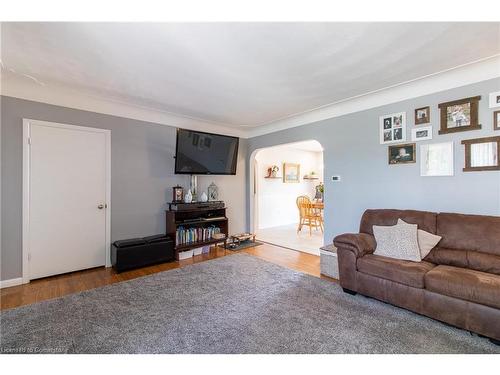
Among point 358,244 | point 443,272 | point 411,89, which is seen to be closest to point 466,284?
point 443,272

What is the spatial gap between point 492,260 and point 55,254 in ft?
15.5

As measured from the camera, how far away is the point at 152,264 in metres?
3.44

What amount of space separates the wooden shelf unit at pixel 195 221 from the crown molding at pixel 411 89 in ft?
7.19

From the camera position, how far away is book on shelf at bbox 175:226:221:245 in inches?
152

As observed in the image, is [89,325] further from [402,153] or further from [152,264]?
[402,153]

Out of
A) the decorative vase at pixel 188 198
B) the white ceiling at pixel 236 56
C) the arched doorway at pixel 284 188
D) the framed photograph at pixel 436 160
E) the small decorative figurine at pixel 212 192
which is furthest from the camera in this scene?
the arched doorway at pixel 284 188

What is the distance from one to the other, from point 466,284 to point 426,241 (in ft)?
2.07

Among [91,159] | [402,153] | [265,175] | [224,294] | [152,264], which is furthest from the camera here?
[265,175]

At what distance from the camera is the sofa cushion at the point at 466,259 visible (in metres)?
2.00

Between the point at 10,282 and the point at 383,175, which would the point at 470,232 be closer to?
the point at 383,175

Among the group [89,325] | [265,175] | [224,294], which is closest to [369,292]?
[224,294]

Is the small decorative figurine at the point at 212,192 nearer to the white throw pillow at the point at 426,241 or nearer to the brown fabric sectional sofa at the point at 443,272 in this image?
the brown fabric sectional sofa at the point at 443,272

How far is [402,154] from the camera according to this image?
292cm

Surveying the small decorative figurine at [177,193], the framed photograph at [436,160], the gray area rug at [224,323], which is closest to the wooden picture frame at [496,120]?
the framed photograph at [436,160]
